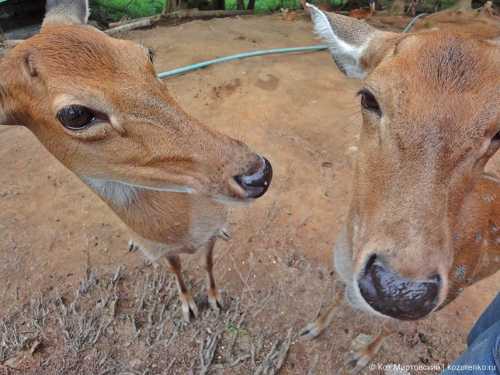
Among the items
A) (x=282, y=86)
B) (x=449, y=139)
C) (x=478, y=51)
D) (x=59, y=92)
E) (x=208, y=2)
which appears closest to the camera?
(x=449, y=139)

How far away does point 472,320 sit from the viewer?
10.6ft

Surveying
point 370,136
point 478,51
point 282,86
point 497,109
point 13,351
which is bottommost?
point 13,351

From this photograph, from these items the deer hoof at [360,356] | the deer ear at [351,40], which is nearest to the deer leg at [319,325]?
the deer hoof at [360,356]

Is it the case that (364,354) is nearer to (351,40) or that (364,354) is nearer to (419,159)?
(419,159)

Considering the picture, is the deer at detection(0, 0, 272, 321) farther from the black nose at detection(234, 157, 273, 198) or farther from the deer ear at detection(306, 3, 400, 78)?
the deer ear at detection(306, 3, 400, 78)

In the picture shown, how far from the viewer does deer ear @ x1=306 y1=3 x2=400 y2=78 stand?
223cm

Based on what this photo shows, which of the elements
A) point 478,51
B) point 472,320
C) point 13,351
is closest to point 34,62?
point 478,51

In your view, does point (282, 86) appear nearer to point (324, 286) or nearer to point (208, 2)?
point (324, 286)

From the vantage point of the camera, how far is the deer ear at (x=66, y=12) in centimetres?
256

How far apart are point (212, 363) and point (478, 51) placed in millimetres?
2636

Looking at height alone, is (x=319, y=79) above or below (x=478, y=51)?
below

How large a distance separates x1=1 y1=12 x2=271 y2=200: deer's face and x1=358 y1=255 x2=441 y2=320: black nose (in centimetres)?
73

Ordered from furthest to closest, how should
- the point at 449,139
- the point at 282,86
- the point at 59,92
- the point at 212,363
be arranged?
the point at 282,86, the point at 212,363, the point at 59,92, the point at 449,139

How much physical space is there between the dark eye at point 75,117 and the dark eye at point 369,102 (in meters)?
1.30
